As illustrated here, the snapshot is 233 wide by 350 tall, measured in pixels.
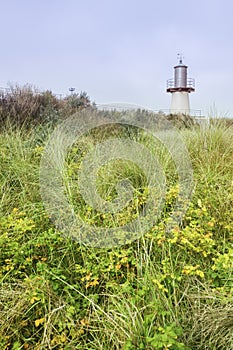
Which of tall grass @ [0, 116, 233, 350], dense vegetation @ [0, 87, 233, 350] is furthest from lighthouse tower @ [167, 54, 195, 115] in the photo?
tall grass @ [0, 116, 233, 350]

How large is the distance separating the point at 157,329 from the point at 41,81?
19.7ft

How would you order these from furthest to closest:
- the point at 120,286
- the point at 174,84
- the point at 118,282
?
the point at 174,84
the point at 118,282
the point at 120,286

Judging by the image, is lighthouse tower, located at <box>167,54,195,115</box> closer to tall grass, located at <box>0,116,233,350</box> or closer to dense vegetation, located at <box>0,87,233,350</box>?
dense vegetation, located at <box>0,87,233,350</box>

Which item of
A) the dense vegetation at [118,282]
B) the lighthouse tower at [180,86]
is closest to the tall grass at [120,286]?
the dense vegetation at [118,282]

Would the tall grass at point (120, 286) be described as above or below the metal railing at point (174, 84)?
below

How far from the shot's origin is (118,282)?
1866 mm

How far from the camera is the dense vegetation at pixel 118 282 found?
1524 mm

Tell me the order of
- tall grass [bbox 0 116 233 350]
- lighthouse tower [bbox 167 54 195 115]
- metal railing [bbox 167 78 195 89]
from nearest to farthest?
tall grass [bbox 0 116 233 350] < lighthouse tower [bbox 167 54 195 115] < metal railing [bbox 167 78 195 89]

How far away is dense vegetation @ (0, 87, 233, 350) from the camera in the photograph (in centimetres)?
152

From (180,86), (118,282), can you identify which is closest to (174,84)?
(180,86)

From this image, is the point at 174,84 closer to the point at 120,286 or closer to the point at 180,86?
the point at 180,86

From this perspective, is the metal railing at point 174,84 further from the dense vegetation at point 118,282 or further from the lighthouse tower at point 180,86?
the dense vegetation at point 118,282

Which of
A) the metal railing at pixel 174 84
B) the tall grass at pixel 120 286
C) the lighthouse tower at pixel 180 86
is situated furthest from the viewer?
the metal railing at pixel 174 84

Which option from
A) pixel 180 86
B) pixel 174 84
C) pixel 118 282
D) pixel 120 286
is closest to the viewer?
pixel 120 286
